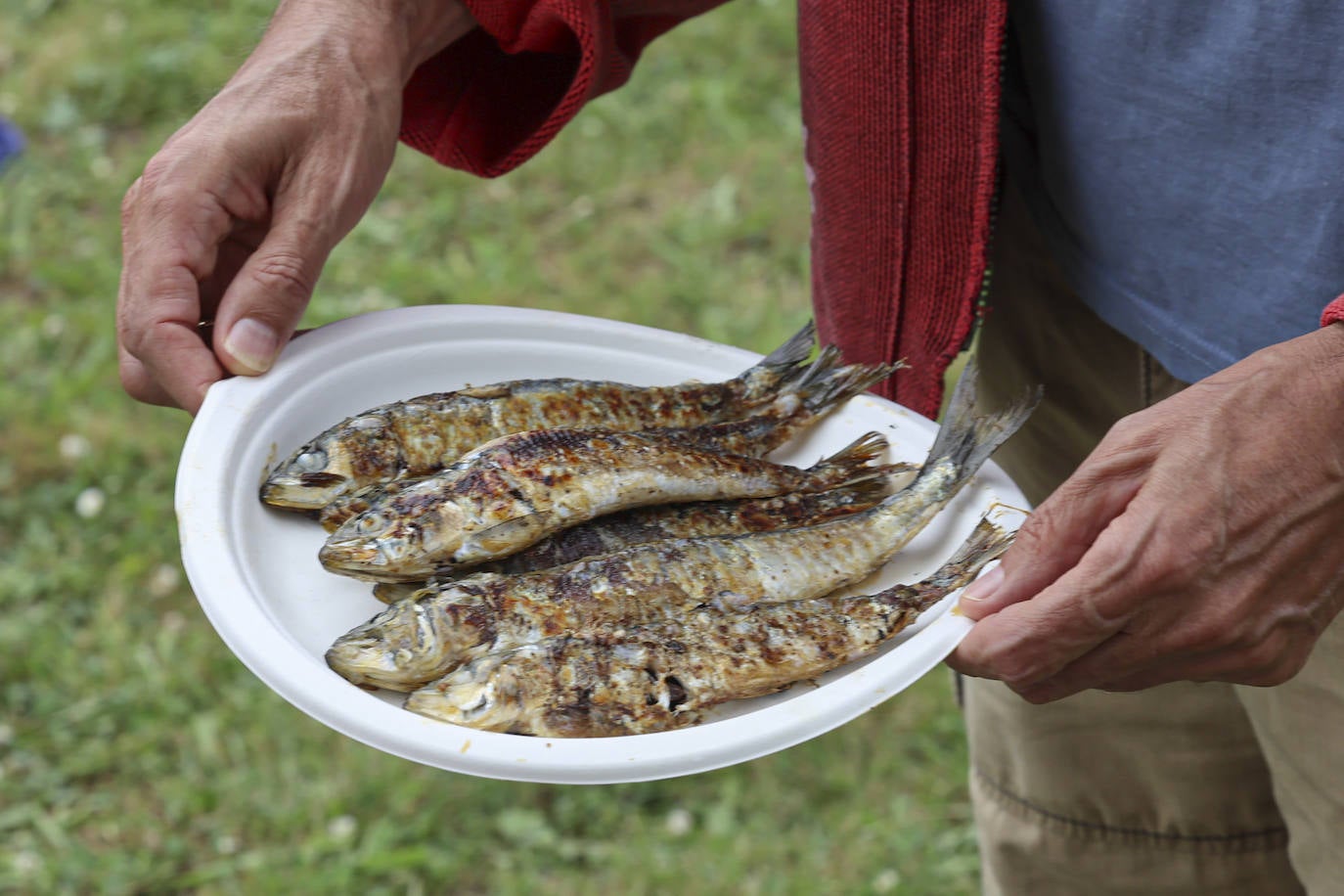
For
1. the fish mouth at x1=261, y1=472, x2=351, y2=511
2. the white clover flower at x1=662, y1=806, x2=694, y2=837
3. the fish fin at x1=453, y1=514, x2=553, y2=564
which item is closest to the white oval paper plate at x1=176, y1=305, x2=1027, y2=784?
the fish mouth at x1=261, y1=472, x2=351, y2=511

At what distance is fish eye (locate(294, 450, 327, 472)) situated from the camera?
190cm

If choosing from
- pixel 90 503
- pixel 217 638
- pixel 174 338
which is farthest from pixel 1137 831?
pixel 90 503

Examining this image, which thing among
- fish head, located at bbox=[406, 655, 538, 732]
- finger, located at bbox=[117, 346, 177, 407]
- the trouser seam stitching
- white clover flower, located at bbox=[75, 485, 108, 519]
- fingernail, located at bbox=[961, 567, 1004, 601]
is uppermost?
fingernail, located at bbox=[961, 567, 1004, 601]

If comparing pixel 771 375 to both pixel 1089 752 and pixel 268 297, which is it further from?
pixel 1089 752

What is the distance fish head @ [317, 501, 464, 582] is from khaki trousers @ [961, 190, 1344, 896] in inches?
52.6

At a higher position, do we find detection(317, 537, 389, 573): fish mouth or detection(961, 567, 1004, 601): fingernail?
detection(961, 567, 1004, 601): fingernail

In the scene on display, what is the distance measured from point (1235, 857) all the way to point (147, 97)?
598 cm

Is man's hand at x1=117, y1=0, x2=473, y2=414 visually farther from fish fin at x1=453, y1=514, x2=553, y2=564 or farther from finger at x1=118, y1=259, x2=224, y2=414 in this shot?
fish fin at x1=453, y1=514, x2=553, y2=564

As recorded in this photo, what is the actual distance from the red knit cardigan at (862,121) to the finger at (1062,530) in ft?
2.19

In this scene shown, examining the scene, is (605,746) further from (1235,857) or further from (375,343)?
(1235,857)

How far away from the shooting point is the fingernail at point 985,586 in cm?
167

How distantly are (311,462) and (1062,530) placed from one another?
113cm

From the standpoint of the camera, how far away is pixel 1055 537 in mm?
1647

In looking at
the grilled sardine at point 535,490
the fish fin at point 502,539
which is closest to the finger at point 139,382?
the grilled sardine at point 535,490
